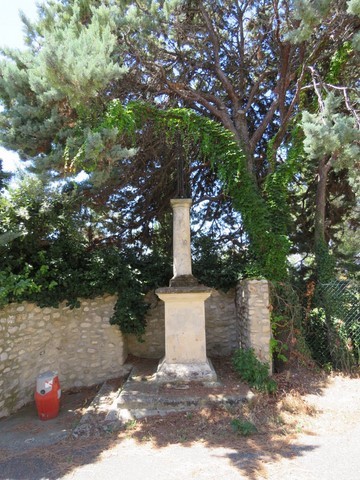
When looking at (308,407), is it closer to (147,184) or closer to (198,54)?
(147,184)

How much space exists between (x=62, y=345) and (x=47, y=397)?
5.58ft

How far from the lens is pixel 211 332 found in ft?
27.2

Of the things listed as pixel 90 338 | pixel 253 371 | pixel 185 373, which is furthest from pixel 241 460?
pixel 90 338

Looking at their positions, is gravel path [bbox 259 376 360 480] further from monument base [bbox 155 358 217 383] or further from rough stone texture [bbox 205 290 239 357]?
rough stone texture [bbox 205 290 239 357]

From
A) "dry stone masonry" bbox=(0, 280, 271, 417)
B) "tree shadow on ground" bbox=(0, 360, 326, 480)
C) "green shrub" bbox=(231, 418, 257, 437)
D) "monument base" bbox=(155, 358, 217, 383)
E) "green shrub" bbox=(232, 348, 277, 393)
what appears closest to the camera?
"tree shadow on ground" bbox=(0, 360, 326, 480)

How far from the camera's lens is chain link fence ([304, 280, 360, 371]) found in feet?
22.2

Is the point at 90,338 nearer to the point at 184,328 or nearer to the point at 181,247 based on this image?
the point at 184,328

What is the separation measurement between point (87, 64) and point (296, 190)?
7356 millimetres

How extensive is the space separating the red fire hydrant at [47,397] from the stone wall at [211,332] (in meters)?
2.65

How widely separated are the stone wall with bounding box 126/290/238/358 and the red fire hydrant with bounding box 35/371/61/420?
2647mm

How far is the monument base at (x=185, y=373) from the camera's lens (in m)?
5.87

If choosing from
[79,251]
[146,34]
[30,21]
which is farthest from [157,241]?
[30,21]

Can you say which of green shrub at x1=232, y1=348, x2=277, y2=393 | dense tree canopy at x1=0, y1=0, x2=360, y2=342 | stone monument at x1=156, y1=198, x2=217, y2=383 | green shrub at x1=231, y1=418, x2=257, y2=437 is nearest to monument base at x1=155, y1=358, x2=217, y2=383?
stone monument at x1=156, y1=198, x2=217, y2=383

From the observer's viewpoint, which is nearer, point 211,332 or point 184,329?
point 184,329
